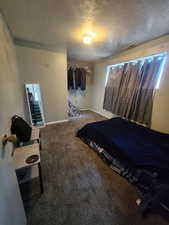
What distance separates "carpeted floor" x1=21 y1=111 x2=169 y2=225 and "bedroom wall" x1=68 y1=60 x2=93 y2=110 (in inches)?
128

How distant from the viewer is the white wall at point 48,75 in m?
2.79

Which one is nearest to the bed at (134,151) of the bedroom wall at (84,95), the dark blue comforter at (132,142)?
the dark blue comforter at (132,142)

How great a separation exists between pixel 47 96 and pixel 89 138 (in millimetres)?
1947

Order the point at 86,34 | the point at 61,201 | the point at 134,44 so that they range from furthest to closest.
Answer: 1. the point at 134,44
2. the point at 86,34
3. the point at 61,201

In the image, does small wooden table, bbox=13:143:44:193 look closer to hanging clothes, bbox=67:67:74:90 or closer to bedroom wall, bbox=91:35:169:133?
bedroom wall, bbox=91:35:169:133

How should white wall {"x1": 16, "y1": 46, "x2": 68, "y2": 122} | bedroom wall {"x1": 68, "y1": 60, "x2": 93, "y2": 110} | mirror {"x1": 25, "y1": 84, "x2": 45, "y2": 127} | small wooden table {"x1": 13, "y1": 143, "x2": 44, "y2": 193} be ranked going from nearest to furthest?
small wooden table {"x1": 13, "y1": 143, "x2": 44, "y2": 193}
white wall {"x1": 16, "y1": 46, "x2": 68, "y2": 122}
mirror {"x1": 25, "y1": 84, "x2": 45, "y2": 127}
bedroom wall {"x1": 68, "y1": 60, "x2": 93, "y2": 110}

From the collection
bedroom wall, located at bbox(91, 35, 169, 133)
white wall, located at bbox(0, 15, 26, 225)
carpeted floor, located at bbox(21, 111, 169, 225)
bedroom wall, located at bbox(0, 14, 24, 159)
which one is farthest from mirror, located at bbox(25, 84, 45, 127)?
bedroom wall, located at bbox(91, 35, 169, 133)

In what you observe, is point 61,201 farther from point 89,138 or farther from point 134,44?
point 134,44

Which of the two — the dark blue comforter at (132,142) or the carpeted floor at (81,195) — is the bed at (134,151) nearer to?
the dark blue comforter at (132,142)

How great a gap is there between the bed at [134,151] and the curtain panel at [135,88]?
0.50 metres

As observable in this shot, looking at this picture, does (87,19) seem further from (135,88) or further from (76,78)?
(76,78)

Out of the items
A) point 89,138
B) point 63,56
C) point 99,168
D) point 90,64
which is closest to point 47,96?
point 63,56

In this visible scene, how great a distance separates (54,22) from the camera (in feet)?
5.90

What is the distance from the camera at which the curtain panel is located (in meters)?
2.42
